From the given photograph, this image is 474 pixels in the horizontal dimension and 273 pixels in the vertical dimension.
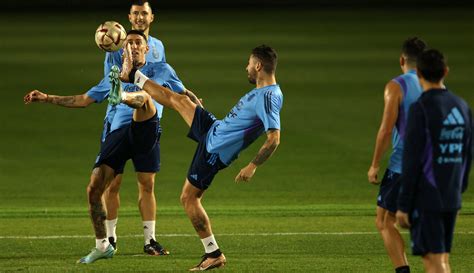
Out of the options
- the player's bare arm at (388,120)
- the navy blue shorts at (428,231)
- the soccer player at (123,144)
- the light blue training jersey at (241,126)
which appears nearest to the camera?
the navy blue shorts at (428,231)


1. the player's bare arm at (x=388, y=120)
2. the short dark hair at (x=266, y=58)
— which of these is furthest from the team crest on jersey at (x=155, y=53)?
the player's bare arm at (x=388, y=120)

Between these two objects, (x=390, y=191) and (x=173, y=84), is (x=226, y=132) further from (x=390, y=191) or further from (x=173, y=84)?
(x=390, y=191)

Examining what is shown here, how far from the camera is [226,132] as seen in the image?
10.5 meters

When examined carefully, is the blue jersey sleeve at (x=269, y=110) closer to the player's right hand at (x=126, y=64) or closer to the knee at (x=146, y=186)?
the player's right hand at (x=126, y=64)

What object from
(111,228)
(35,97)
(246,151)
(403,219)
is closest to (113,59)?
(35,97)

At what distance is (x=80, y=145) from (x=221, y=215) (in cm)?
601

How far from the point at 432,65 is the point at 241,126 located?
9.68 ft

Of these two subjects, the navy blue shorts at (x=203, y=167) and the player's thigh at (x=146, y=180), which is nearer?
the navy blue shorts at (x=203, y=167)

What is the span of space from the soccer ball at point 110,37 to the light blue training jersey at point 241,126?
1.42m

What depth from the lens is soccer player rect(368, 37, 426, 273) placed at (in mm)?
8977

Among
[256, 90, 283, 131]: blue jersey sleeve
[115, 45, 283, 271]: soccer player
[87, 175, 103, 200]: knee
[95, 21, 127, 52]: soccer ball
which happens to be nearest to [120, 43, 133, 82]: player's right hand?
[95, 21, 127, 52]: soccer ball

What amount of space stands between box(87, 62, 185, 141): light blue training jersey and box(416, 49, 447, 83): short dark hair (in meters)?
4.25

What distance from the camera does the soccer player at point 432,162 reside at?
7.82 meters

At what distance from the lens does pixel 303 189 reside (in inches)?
635
